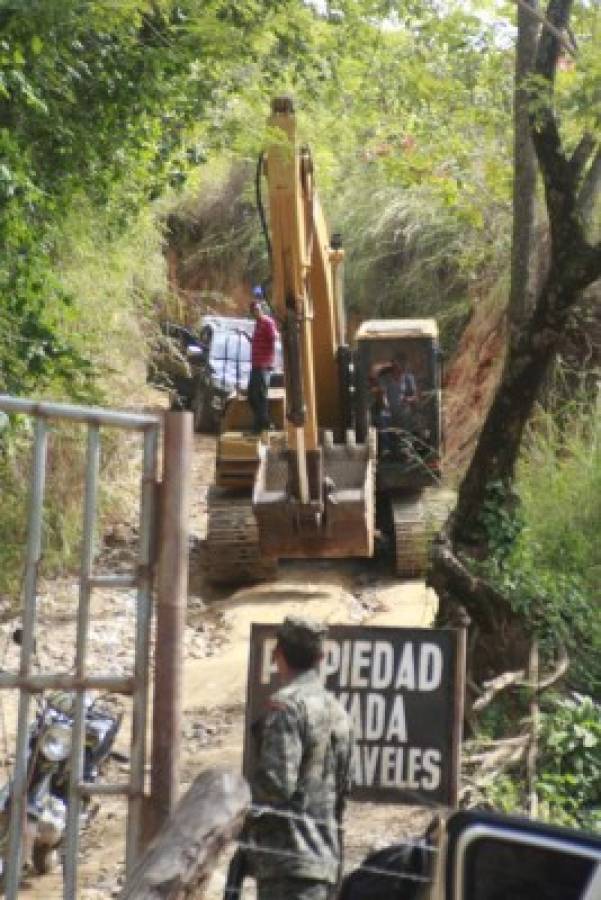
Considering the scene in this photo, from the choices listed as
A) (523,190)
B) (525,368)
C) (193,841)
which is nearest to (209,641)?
(523,190)

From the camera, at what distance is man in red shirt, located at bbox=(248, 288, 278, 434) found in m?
16.0

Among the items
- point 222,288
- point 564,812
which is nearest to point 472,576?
point 564,812

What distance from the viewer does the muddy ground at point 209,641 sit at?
8.52 meters

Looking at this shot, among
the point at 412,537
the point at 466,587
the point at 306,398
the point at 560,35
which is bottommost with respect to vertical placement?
the point at 412,537

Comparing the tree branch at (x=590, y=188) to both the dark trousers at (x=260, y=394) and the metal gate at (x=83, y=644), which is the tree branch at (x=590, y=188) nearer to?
the dark trousers at (x=260, y=394)

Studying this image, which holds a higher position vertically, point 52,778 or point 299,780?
point 299,780

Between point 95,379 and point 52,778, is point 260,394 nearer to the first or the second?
point 95,379

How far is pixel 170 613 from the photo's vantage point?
14.9ft

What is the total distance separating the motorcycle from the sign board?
1.48m

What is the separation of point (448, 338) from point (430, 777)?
19.5 m

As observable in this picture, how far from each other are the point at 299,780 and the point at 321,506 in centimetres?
855

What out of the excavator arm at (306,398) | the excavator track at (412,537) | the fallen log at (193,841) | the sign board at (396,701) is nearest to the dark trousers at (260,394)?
the excavator arm at (306,398)

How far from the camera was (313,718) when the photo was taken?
18.5 feet

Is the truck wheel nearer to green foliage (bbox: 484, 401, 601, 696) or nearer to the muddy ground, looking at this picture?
the muddy ground
